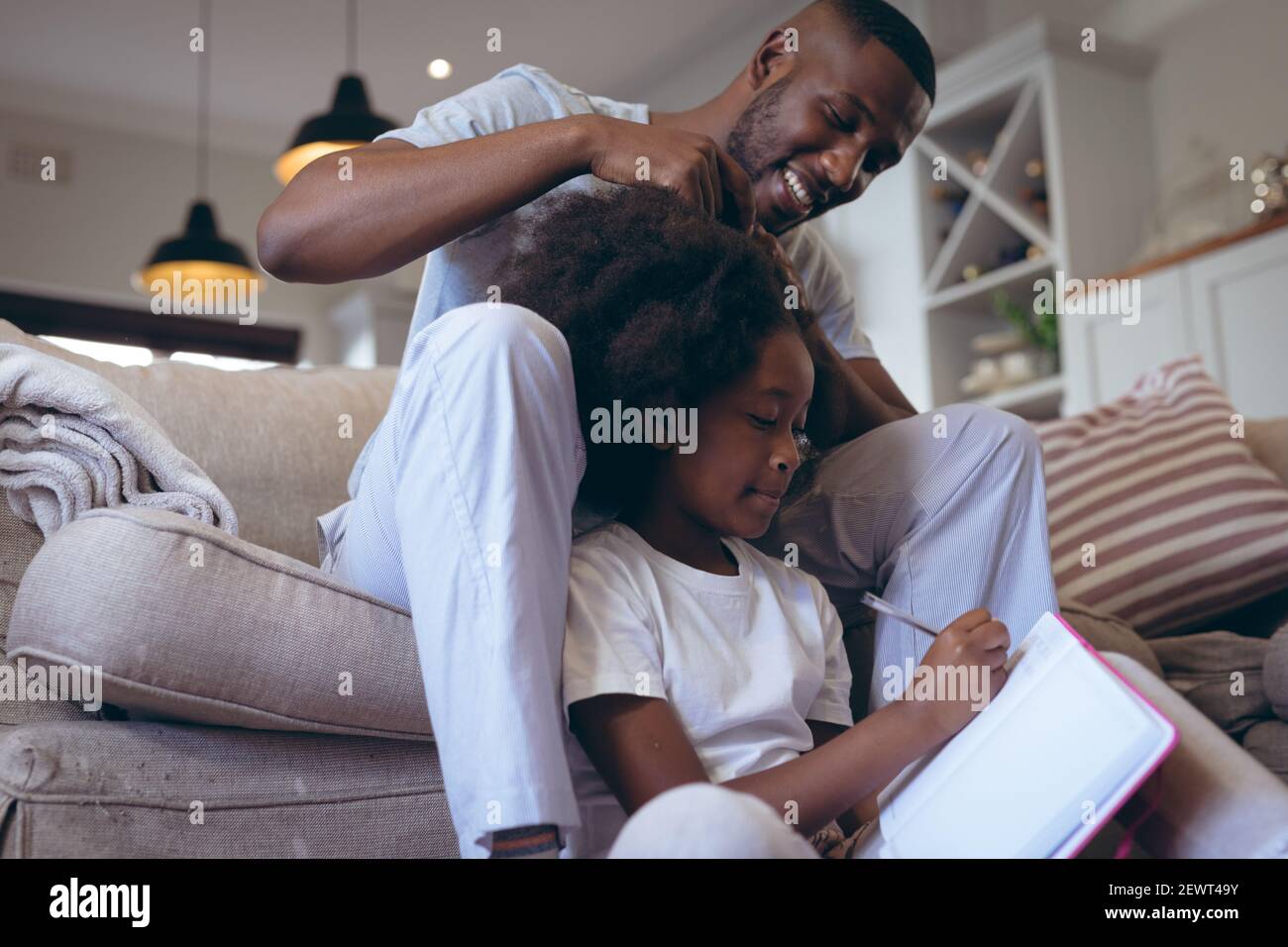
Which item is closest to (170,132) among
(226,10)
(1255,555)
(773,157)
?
(226,10)

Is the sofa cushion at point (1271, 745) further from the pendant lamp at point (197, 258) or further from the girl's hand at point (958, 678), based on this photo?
the pendant lamp at point (197, 258)

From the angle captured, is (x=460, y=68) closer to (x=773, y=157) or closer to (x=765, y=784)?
(x=773, y=157)

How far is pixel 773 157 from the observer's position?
1.40m

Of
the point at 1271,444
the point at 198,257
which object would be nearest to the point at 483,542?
the point at 1271,444

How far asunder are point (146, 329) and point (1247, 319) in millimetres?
3967

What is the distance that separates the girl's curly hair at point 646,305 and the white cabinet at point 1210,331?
2086mm

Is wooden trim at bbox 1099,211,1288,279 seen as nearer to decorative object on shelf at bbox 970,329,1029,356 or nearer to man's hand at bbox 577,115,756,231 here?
decorative object on shelf at bbox 970,329,1029,356

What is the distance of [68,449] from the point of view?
1.09 meters

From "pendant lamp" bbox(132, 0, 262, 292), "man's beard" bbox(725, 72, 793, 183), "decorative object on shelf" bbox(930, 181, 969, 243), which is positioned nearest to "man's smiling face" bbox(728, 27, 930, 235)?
"man's beard" bbox(725, 72, 793, 183)

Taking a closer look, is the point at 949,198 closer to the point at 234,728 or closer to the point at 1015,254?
the point at 1015,254

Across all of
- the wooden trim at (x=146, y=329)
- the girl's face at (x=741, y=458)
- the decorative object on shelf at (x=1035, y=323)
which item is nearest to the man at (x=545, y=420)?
the girl's face at (x=741, y=458)

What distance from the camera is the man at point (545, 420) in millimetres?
799

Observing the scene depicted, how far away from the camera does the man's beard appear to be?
140cm

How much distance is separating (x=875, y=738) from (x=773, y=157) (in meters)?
0.75
